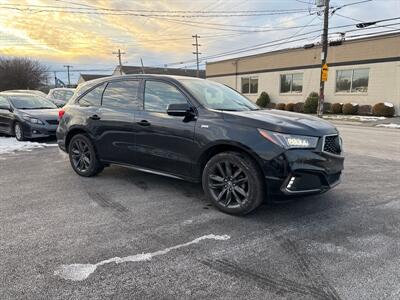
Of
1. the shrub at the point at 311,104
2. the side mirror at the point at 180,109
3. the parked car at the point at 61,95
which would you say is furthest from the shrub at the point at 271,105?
the side mirror at the point at 180,109

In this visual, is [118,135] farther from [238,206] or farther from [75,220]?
[238,206]

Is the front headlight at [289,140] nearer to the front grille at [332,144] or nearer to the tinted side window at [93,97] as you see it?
the front grille at [332,144]

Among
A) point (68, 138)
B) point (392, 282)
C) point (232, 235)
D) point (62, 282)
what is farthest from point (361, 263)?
point (68, 138)

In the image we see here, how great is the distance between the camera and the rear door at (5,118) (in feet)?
34.0

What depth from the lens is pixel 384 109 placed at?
70.7 feet

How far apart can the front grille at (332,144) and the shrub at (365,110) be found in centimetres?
2141

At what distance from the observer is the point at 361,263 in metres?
3.03

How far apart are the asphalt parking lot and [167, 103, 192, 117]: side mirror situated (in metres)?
1.24

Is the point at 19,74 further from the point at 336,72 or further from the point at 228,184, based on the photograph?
the point at 228,184

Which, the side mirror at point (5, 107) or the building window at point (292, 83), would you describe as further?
the building window at point (292, 83)

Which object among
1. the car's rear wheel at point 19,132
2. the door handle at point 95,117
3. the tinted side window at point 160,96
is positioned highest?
the tinted side window at point 160,96

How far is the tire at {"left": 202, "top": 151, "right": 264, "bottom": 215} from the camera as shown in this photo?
3.87 metres

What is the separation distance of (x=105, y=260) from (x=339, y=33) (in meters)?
24.7

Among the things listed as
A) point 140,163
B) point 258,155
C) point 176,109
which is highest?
point 176,109
